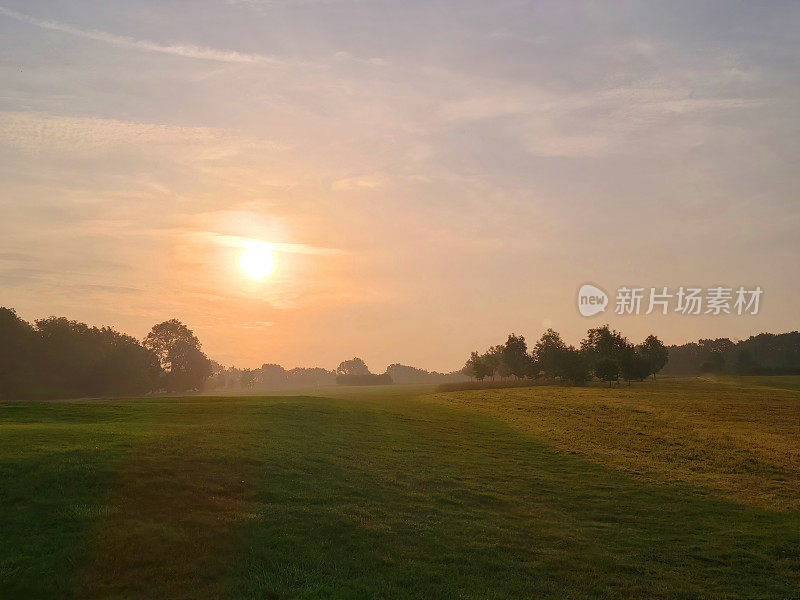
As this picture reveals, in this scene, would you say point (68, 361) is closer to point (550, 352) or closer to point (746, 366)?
point (550, 352)

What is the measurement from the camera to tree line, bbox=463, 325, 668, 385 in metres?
113

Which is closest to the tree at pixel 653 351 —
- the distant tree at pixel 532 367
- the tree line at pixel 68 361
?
the distant tree at pixel 532 367

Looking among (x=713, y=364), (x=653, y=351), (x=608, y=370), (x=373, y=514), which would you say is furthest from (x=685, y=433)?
(x=713, y=364)

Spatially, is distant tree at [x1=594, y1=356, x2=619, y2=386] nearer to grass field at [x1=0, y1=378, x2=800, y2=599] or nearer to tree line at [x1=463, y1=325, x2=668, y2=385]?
tree line at [x1=463, y1=325, x2=668, y2=385]

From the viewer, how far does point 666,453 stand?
4378cm

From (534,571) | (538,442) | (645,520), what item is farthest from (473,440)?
(534,571)

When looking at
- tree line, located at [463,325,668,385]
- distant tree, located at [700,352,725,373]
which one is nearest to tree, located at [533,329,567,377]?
tree line, located at [463,325,668,385]

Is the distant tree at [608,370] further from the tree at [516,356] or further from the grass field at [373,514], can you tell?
the grass field at [373,514]

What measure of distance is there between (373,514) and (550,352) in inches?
4326

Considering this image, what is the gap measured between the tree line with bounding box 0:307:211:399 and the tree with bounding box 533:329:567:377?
8966 cm

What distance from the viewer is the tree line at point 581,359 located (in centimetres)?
11294

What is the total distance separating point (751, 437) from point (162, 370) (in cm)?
14465

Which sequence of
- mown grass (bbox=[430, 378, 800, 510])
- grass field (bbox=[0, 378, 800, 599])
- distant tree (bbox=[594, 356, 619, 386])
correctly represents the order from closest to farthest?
grass field (bbox=[0, 378, 800, 599]), mown grass (bbox=[430, 378, 800, 510]), distant tree (bbox=[594, 356, 619, 386])

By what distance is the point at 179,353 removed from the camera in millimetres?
166250
